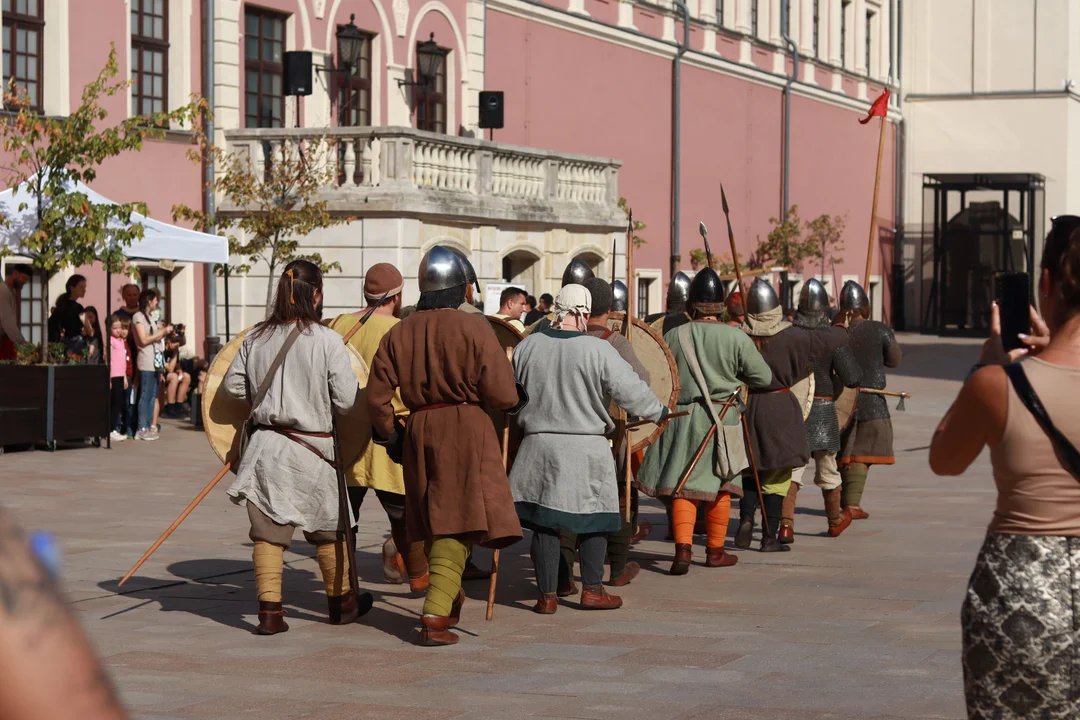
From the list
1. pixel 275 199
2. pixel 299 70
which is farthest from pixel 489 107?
pixel 275 199

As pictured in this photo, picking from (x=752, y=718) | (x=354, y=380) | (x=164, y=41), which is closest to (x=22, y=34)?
(x=164, y=41)

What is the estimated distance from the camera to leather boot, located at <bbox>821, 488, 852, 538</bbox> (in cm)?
1125

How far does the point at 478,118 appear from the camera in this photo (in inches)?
1123

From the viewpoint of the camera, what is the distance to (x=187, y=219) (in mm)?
21359

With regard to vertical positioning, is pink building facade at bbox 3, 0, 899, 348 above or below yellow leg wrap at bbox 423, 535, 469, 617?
above

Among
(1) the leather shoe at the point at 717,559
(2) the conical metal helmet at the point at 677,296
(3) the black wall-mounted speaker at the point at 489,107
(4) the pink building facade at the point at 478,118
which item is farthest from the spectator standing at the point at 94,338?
(3) the black wall-mounted speaker at the point at 489,107

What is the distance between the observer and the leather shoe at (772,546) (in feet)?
34.5

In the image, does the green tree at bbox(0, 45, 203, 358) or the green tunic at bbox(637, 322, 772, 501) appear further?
the green tree at bbox(0, 45, 203, 358)

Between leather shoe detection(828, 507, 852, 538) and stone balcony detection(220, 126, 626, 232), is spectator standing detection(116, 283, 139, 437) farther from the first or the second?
leather shoe detection(828, 507, 852, 538)

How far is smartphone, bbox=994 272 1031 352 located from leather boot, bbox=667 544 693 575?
5.82 m

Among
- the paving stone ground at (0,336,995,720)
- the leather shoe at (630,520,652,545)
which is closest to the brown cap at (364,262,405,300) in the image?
the paving stone ground at (0,336,995,720)

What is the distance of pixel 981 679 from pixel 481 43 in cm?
2601

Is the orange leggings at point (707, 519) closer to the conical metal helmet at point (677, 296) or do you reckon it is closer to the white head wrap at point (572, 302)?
the white head wrap at point (572, 302)

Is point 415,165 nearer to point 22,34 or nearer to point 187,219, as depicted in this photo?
point 187,219
